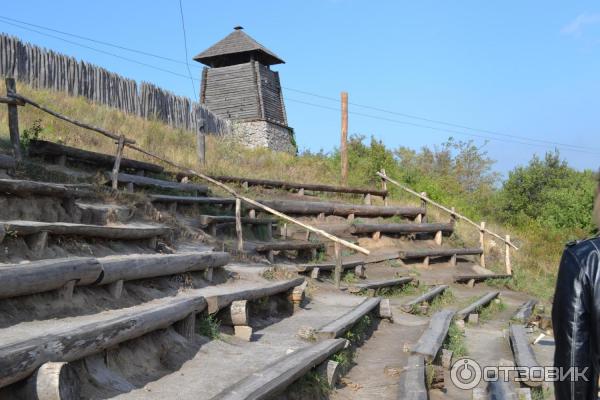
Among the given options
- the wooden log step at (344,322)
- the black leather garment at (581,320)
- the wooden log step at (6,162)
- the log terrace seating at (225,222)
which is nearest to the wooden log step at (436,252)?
the log terrace seating at (225,222)

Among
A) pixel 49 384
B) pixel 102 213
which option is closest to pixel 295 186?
pixel 102 213

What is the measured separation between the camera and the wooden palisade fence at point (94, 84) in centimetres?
1989

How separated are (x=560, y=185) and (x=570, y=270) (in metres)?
33.6

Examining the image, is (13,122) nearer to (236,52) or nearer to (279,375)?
(279,375)

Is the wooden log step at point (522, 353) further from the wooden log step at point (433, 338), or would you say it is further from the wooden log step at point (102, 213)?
the wooden log step at point (102, 213)

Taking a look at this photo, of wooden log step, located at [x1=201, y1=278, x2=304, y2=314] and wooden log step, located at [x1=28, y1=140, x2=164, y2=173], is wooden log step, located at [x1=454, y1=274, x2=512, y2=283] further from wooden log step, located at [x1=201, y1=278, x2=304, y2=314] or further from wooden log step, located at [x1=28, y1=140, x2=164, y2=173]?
wooden log step, located at [x1=28, y1=140, x2=164, y2=173]

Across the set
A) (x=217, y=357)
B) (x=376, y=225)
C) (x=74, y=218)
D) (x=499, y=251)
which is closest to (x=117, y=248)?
(x=74, y=218)

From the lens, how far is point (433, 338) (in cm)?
851

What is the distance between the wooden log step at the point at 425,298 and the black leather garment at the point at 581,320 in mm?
10005

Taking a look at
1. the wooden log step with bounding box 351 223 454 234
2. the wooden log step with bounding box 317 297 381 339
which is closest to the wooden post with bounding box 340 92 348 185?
the wooden log step with bounding box 351 223 454 234

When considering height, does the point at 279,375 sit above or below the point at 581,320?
below

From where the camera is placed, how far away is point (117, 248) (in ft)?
27.2

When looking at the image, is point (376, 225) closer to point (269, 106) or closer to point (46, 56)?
point (46, 56)

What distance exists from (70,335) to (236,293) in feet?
11.2
